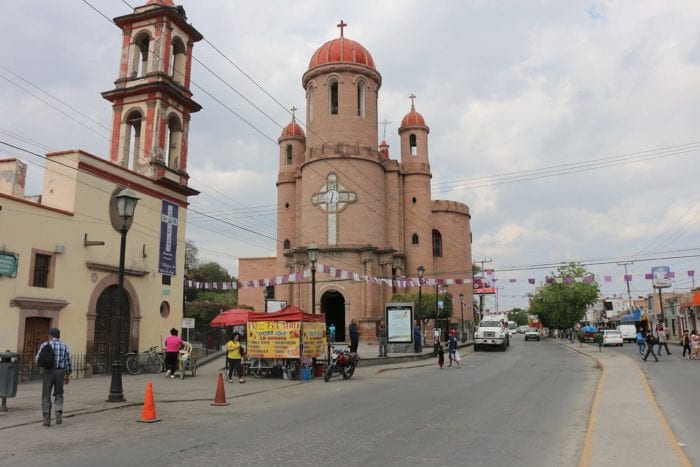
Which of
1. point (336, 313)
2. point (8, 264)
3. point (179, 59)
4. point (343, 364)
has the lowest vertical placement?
point (343, 364)

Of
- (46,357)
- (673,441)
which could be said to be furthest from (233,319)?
(673,441)

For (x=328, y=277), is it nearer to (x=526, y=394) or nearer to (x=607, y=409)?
(x=526, y=394)

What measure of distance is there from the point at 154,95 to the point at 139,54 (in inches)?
111

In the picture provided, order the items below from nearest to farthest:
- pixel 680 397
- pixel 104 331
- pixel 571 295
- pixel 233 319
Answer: pixel 680 397, pixel 104 331, pixel 233 319, pixel 571 295

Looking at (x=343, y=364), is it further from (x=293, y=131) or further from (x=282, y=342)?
(x=293, y=131)

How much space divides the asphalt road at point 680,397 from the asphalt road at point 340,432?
1401mm

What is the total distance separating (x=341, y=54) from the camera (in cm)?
4456

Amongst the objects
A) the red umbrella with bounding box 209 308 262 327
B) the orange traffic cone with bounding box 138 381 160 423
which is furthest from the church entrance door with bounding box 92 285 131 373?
the orange traffic cone with bounding box 138 381 160 423

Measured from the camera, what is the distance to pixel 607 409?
10.6m

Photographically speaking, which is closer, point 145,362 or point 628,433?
point 628,433

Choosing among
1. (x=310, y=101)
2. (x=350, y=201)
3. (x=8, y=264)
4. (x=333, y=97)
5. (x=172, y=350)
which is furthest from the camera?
(x=310, y=101)

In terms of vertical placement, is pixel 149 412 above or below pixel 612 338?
below

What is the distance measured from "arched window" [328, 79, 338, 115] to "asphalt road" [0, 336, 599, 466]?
32.9 metres

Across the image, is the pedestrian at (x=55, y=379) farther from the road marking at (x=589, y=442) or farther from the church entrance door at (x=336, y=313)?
the church entrance door at (x=336, y=313)
